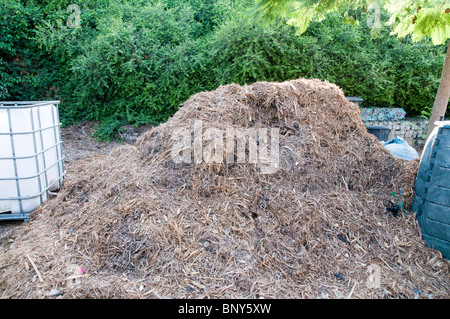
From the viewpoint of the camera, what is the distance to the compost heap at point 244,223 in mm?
2387

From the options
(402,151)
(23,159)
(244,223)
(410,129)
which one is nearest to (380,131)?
(402,151)

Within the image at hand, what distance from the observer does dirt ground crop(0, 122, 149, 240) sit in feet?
21.0

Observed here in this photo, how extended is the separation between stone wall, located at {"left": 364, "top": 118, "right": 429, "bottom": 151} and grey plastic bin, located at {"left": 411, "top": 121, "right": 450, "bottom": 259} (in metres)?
5.11

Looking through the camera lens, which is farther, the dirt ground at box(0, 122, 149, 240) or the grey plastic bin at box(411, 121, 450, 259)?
the dirt ground at box(0, 122, 149, 240)

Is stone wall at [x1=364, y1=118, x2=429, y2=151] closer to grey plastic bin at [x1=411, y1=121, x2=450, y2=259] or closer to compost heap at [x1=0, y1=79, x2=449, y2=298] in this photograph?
A: compost heap at [x1=0, y1=79, x2=449, y2=298]

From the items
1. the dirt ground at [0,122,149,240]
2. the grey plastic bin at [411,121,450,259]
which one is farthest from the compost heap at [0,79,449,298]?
the dirt ground at [0,122,149,240]

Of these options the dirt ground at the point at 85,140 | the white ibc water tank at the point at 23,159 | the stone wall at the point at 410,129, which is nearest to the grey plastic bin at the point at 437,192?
the white ibc water tank at the point at 23,159

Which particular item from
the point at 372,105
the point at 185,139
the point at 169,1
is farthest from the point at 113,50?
the point at 372,105

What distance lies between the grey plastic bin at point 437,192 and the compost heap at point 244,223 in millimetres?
115

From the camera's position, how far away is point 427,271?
104 inches

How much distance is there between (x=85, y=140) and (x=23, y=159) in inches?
149

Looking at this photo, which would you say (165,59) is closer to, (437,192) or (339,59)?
(339,59)

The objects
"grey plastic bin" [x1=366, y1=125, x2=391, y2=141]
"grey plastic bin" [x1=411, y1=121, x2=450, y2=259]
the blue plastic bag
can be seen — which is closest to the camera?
"grey plastic bin" [x1=411, y1=121, x2=450, y2=259]

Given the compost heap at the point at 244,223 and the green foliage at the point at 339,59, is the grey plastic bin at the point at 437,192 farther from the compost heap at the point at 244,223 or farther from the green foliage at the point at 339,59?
the green foliage at the point at 339,59
